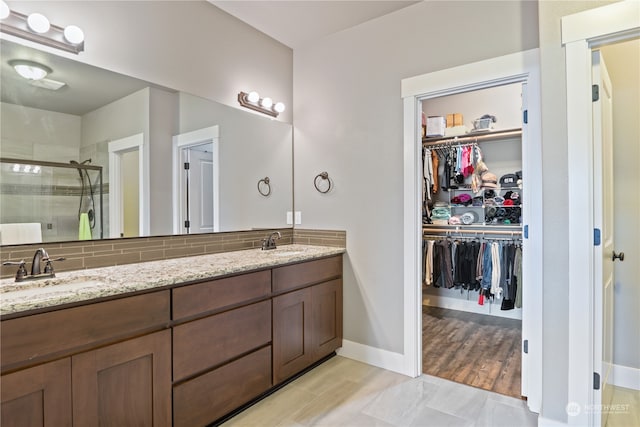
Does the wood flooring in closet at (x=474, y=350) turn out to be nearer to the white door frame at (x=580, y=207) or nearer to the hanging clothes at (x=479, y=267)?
the hanging clothes at (x=479, y=267)

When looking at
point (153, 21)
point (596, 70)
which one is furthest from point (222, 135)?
point (596, 70)

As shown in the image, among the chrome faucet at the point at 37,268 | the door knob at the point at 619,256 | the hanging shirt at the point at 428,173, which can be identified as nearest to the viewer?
the chrome faucet at the point at 37,268

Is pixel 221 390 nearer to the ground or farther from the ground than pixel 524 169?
nearer to the ground

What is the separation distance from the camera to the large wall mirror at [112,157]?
167cm

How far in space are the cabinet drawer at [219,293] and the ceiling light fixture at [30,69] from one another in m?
1.29

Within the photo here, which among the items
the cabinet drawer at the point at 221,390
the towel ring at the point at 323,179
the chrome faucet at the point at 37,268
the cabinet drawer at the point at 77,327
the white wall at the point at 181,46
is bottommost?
the cabinet drawer at the point at 221,390

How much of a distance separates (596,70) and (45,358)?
9.03 ft

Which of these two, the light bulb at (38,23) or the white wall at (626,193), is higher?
the light bulb at (38,23)

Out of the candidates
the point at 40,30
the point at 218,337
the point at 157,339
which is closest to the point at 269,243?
the point at 218,337

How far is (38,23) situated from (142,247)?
4.12 feet

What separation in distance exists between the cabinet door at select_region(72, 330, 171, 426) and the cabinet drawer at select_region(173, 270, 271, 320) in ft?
0.49

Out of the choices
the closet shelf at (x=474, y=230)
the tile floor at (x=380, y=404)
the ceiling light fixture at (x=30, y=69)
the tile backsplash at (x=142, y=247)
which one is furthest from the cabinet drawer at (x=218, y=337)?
the closet shelf at (x=474, y=230)

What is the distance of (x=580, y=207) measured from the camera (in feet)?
5.61

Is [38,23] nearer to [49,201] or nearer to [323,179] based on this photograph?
[49,201]
